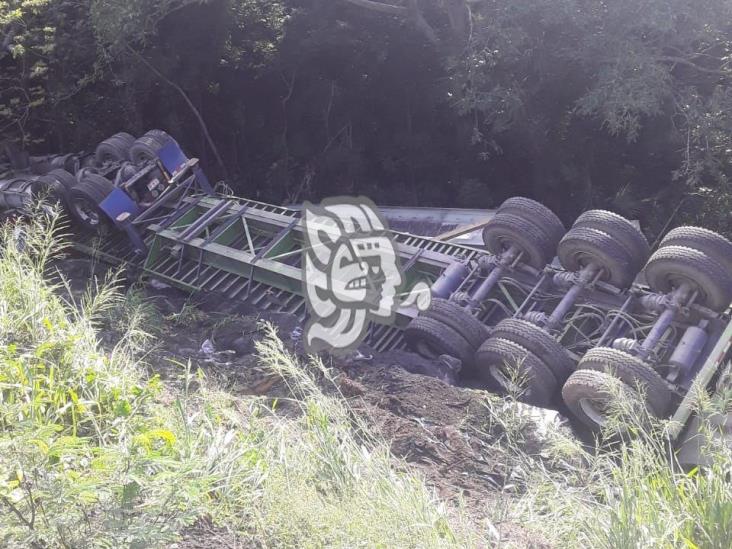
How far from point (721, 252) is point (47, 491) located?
4392 mm

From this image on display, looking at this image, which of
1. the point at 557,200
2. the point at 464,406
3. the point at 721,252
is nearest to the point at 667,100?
the point at 557,200

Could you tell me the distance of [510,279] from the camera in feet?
19.1

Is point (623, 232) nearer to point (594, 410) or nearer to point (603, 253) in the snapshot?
point (603, 253)

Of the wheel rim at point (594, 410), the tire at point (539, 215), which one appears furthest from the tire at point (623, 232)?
the wheel rim at point (594, 410)

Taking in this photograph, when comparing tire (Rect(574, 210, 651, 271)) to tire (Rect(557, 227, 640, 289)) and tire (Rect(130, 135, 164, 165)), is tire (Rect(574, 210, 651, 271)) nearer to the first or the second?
tire (Rect(557, 227, 640, 289))

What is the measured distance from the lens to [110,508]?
94.7 inches

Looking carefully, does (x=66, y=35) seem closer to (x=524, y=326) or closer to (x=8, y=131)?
(x=8, y=131)

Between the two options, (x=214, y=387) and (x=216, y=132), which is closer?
(x=214, y=387)

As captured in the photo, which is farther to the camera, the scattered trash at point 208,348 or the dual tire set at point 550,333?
the scattered trash at point 208,348

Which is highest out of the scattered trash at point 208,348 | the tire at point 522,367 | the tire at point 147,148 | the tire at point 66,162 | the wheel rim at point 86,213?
the tire at point 522,367

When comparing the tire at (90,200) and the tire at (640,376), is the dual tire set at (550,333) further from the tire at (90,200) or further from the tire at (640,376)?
the tire at (90,200)

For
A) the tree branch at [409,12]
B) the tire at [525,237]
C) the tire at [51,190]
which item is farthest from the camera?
the tree branch at [409,12]

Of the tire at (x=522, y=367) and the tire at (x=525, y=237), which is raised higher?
the tire at (x=525, y=237)

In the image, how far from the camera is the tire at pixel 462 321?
5410mm
